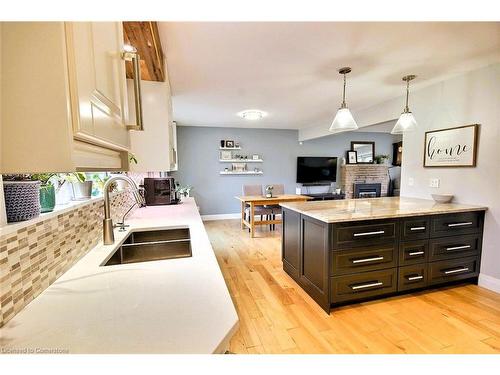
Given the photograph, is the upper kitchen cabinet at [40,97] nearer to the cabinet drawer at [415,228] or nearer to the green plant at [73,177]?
the green plant at [73,177]

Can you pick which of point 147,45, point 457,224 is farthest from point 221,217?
point 147,45

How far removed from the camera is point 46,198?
0.94m

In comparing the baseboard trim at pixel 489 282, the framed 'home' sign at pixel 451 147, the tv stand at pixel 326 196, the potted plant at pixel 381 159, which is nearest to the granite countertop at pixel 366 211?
the framed 'home' sign at pixel 451 147

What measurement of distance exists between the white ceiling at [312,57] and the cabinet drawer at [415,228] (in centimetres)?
148

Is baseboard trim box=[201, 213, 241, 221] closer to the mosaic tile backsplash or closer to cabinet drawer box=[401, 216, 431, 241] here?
cabinet drawer box=[401, 216, 431, 241]

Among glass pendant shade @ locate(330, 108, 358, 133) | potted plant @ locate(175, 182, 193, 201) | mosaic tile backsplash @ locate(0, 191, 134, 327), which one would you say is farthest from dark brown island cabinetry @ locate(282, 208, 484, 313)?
potted plant @ locate(175, 182, 193, 201)

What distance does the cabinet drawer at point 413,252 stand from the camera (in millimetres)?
2211

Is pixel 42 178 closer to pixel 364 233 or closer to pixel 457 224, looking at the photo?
pixel 364 233

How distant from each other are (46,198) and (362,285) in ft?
7.57

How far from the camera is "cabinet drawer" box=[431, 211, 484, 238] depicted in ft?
7.59

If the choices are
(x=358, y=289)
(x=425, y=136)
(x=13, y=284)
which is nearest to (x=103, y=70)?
(x=13, y=284)
